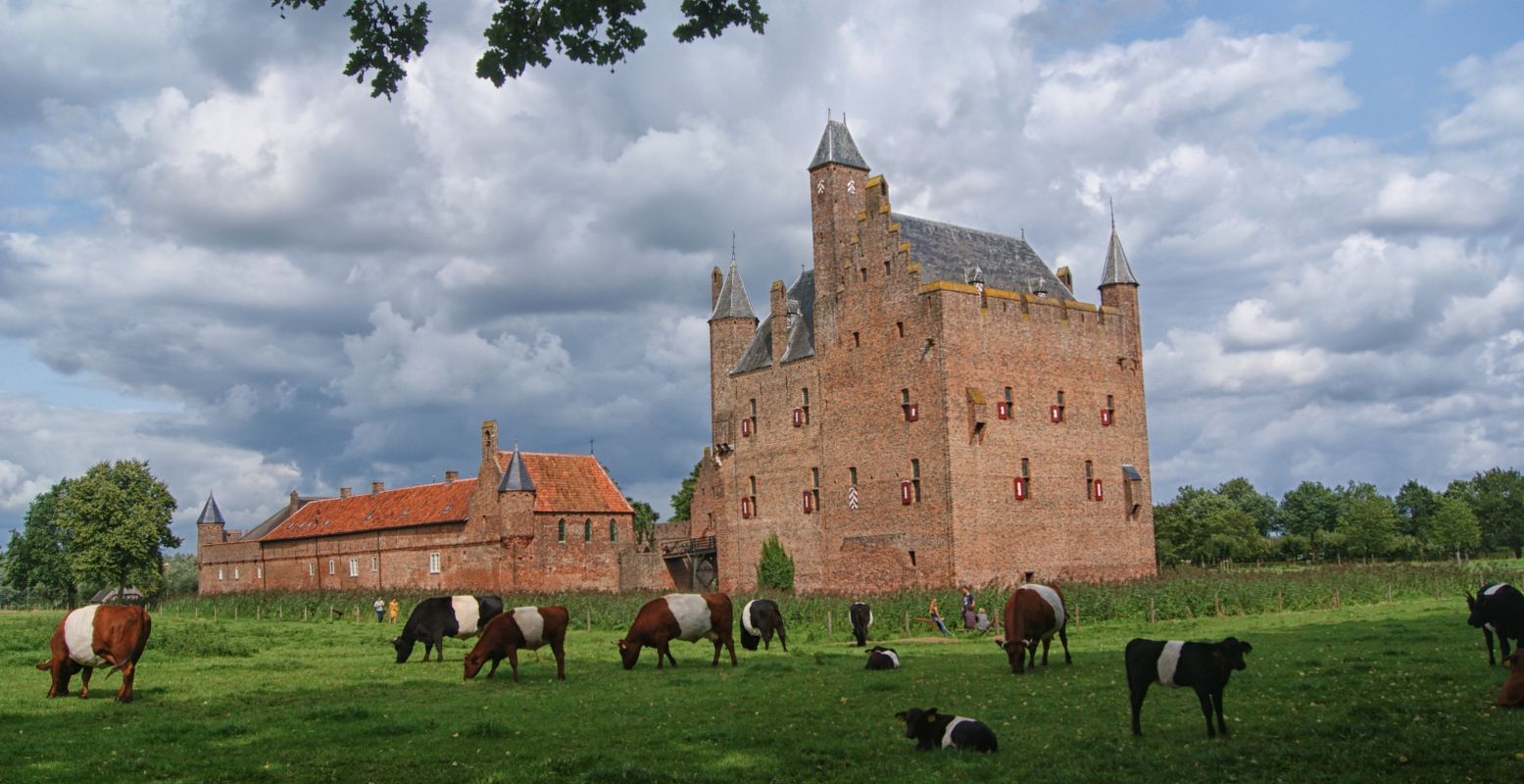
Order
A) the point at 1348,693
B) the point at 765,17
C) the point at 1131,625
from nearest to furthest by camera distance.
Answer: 1. the point at 765,17
2. the point at 1348,693
3. the point at 1131,625

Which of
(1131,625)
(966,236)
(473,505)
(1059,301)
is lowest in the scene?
(1131,625)

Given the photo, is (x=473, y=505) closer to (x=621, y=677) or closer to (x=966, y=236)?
(x=966, y=236)

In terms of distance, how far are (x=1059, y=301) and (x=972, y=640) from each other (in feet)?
71.2

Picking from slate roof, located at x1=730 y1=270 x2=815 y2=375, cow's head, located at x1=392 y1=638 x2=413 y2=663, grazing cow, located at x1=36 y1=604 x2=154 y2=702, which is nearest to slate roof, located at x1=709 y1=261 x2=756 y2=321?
slate roof, located at x1=730 y1=270 x2=815 y2=375

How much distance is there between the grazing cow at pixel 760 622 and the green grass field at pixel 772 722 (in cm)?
265

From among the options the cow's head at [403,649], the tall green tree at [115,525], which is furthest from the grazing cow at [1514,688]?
the tall green tree at [115,525]

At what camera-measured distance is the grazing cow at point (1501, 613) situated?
50.5 feet

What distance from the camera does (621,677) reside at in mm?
19406

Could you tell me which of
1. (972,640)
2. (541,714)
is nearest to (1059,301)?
(972,640)

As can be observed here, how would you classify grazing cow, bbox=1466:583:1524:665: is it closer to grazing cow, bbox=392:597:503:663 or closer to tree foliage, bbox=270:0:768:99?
tree foliage, bbox=270:0:768:99

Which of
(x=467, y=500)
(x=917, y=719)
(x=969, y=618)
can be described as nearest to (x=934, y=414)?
(x=969, y=618)

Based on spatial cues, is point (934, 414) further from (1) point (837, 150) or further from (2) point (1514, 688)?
(2) point (1514, 688)

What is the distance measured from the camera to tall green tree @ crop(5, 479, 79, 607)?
7638 centimetres

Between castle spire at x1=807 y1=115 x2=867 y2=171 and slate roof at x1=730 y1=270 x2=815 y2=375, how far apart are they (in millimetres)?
4423
